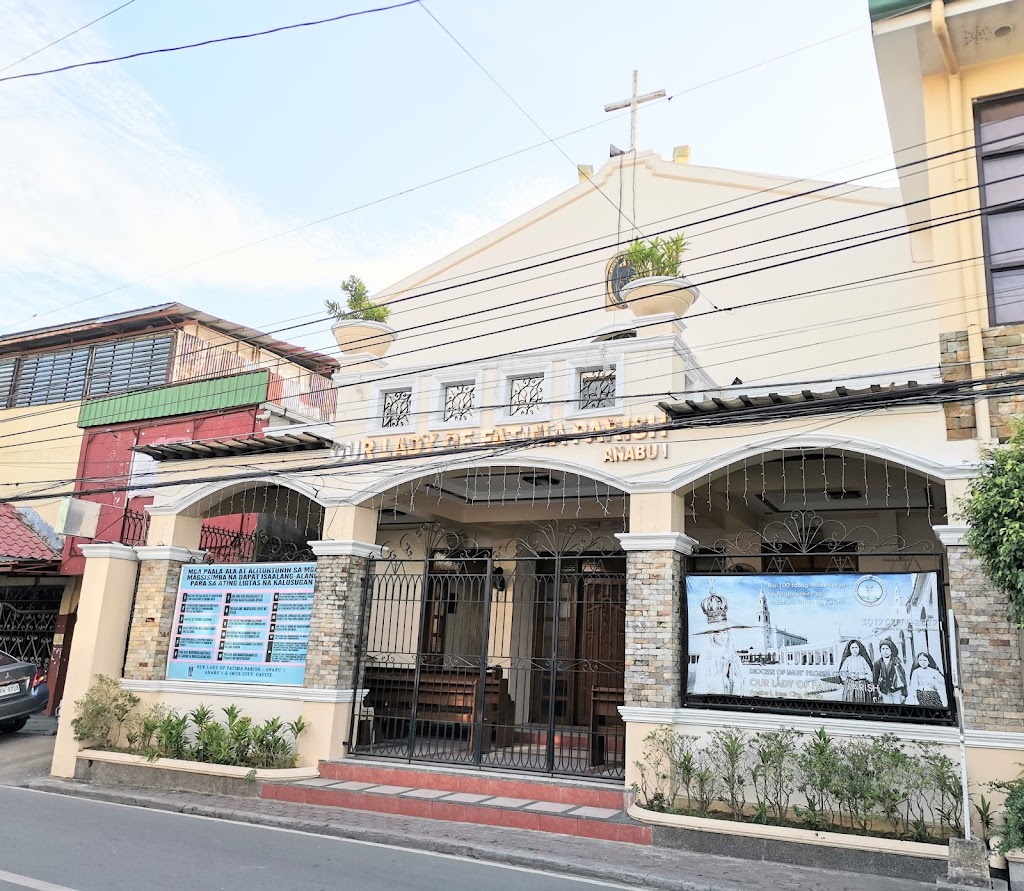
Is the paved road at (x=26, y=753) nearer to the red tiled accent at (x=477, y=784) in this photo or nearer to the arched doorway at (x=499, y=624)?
the red tiled accent at (x=477, y=784)

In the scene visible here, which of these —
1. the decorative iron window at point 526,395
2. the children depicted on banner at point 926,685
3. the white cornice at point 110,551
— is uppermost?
the decorative iron window at point 526,395

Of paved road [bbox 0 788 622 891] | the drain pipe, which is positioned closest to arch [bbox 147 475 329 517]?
paved road [bbox 0 788 622 891]

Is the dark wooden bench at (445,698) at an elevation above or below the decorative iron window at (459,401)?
below

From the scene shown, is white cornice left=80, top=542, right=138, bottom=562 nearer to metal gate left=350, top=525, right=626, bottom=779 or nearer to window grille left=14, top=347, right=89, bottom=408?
metal gate left=350, top=525, right=626, bottom=779

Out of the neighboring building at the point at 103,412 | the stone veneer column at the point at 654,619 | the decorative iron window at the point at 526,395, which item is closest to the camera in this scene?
the stone veneer column at the point at 654,619

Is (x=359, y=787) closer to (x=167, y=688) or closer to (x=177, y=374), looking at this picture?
(x=167, y=688)

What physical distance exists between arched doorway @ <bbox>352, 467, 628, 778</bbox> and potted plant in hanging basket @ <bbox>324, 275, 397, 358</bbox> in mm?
2313

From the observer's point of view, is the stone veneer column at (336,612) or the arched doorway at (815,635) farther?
the stone veneer column at (336,612)

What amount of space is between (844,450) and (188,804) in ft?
29.3

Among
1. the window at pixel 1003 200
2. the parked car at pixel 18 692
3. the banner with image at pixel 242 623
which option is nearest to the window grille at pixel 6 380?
the parked car at pixel 18 692

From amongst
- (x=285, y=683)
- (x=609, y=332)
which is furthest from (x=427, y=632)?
(x=609, y=332)

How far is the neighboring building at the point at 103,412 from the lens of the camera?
1781 centimetres

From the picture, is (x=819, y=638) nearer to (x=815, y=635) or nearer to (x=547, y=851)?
(x=815, y=635)

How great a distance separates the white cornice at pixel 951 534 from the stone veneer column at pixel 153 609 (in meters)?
10.8
